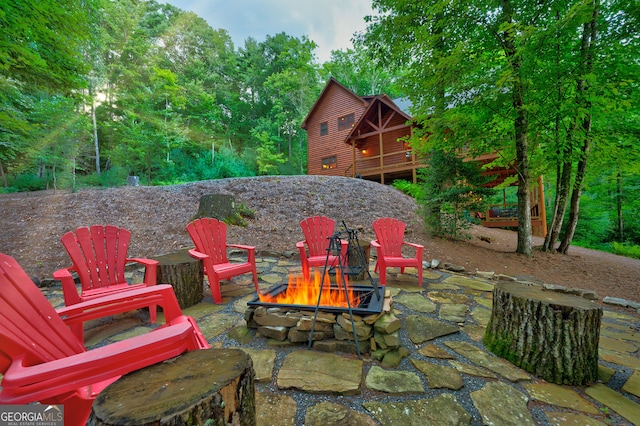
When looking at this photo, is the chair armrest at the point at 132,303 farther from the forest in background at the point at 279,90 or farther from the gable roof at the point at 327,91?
the gable roof at the point at 327,91

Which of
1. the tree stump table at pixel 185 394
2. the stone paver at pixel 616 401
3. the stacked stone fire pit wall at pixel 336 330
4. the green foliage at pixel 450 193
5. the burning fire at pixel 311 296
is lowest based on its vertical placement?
the stone paver at pixel 616 401

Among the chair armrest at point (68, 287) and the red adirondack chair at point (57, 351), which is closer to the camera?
the red adirondack chair at point (57, 351)

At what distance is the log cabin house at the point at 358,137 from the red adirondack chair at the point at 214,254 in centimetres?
989

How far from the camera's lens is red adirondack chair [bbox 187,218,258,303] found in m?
2.77

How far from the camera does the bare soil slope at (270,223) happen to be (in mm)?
4457

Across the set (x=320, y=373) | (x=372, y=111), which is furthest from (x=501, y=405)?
(x=372, y=111)

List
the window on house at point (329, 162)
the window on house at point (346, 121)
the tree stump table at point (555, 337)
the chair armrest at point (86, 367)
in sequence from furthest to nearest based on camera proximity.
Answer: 1. the window on house at point (329, 162)
2. the window on house at point (346, 121)
3. the tree stump table at point (555, 337)
4. the chair armrest at point (86, 367)

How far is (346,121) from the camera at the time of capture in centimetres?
1546

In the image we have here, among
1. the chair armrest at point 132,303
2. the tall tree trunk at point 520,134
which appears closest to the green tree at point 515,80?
the tall tree trunk at point 520,134

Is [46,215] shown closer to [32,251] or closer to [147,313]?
[32,251]

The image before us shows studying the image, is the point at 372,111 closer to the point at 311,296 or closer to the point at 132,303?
the point at 311,296

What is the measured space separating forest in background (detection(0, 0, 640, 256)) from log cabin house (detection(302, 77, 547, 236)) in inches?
69.2

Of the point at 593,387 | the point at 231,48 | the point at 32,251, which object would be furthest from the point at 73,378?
the point at 231,48

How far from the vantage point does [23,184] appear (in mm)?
11523
